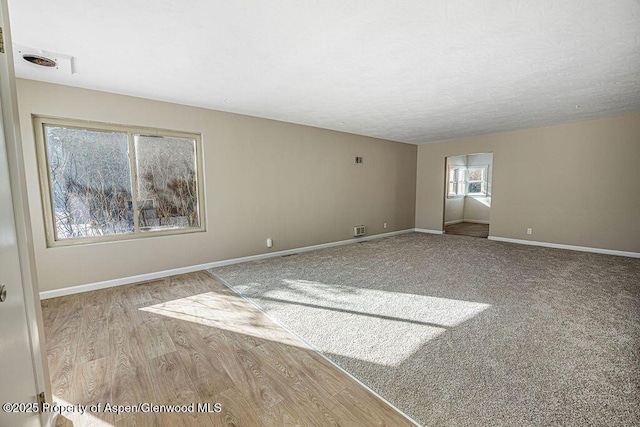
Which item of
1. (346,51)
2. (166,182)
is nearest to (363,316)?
(346,51)

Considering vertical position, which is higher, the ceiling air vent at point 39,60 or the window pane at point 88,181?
the ceiling air vent at point 39,60

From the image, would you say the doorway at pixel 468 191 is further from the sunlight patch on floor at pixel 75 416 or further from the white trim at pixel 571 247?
the sunlight patch on floor at pixel 75 416

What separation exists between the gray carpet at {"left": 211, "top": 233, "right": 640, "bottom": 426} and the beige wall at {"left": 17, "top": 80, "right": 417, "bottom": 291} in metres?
0.70

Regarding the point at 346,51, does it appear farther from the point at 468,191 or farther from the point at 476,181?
the point at 468,191

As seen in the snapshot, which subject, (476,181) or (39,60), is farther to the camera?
(476,181)

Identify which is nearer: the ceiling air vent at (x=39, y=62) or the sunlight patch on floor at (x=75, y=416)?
the sunlight patch on floor at (x=75, y=416)

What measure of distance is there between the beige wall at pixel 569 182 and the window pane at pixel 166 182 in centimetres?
604

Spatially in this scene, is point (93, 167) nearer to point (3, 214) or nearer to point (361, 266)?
point (3, 214)

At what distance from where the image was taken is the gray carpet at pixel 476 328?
151 centimetres

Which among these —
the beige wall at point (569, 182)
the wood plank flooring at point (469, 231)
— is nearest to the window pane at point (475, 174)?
the wood plank flooring at point (469, 231)

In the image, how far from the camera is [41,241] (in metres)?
3.01

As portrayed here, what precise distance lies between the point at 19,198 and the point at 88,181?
2.66 meters

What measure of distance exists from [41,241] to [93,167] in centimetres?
100

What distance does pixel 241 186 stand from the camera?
439 cm
